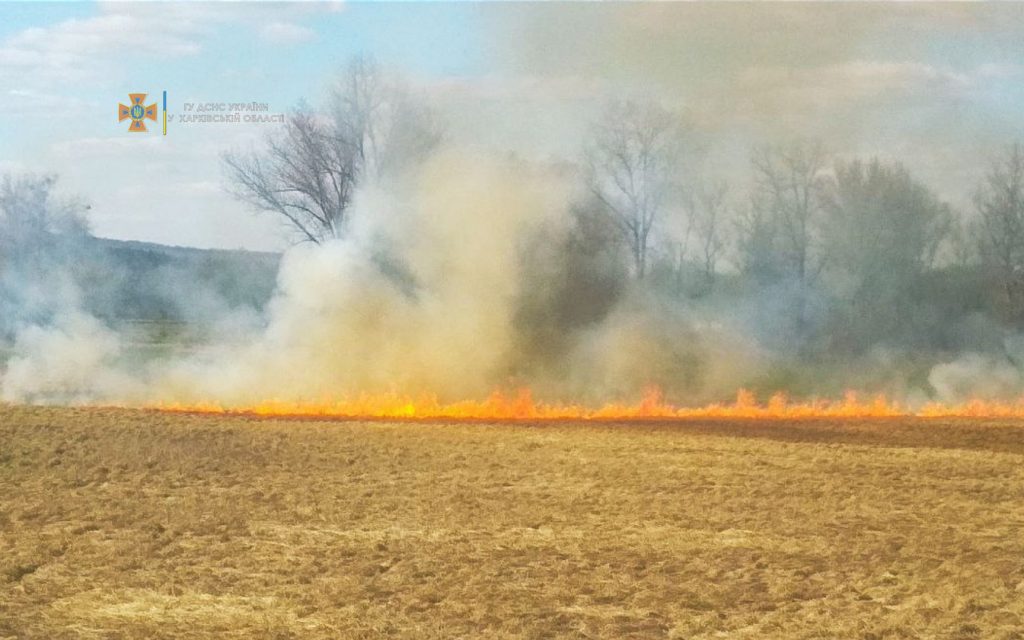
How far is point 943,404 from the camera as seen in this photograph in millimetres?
31469

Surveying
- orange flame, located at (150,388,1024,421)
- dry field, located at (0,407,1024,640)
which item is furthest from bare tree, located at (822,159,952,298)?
dry field, located at (0,407,1024,640)

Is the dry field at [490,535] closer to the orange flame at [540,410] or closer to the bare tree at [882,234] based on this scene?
the orange flame at [540,410]

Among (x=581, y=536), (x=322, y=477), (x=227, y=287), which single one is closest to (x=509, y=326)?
(x=227, y=287)

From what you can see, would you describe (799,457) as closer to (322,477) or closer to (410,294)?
(322,477)

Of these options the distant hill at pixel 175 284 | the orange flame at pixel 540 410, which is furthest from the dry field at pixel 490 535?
the distant hill at pixel 175 284

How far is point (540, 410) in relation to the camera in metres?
27.8

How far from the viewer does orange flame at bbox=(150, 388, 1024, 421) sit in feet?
87.1

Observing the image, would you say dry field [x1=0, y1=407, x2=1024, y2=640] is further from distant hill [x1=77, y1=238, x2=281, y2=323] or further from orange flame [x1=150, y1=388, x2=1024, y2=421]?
distant hill [x1=77, y1=238, x2=281, y2=323]

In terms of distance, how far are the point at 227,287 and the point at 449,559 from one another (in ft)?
74.6

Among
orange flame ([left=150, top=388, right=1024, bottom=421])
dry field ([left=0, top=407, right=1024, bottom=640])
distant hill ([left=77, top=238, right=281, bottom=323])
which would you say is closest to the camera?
dry field ([left=0, top=407, right=1024, bottom=640])

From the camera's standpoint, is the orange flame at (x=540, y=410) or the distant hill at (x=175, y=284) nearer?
the orange flame at (x=540, y=410)

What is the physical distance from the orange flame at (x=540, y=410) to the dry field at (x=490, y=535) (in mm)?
4505

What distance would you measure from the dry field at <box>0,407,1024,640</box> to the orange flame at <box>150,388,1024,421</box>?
14.8 feet

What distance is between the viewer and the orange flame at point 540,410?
26547 mm
